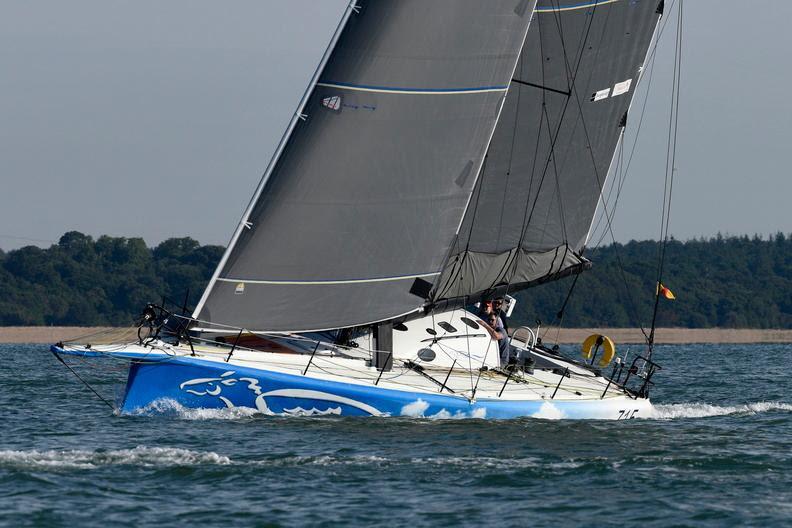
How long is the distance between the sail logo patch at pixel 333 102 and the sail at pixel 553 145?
13.4ft

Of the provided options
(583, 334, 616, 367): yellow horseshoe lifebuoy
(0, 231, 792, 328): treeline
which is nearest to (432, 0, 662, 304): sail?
(583, 334, 616, 367): yellow horseshoe lifebuoy

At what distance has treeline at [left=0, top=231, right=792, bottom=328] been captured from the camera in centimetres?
9806

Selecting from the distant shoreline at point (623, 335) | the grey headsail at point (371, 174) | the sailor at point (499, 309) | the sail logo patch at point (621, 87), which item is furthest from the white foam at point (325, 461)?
the distant shoreline at point (623, 335)

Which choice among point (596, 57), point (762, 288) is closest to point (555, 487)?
point (596, 57)

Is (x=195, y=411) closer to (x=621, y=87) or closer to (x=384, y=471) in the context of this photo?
(x=384, y=471)

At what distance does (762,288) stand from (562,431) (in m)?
112

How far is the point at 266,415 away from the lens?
1969cm

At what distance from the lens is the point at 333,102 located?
20203mm

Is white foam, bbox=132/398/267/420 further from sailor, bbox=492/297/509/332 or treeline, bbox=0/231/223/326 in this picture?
treeline, bbox=0/231/223/326

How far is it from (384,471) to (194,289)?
87169mm

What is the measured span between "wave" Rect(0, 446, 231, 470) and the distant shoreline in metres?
71.7

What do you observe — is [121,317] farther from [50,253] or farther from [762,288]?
[762,288]

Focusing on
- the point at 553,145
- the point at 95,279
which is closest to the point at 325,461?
the point at 553,145

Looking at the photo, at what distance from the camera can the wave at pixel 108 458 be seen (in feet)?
51.5
